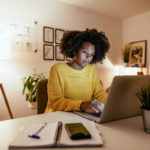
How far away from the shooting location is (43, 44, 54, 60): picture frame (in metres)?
3.00

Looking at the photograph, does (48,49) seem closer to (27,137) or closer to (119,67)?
(119,67)

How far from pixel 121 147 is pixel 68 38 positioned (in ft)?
4.00

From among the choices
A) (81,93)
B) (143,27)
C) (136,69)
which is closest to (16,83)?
(81,93)

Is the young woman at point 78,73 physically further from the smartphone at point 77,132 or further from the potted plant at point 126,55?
the potted plant at point 126,55

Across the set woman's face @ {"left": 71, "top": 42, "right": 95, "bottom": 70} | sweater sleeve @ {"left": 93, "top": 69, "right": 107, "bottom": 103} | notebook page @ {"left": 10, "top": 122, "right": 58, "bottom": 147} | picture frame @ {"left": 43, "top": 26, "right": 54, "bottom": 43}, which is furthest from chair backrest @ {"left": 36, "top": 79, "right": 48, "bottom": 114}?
picture frame @ {"left": 43, "top": 26, "right": 54, "bottom": 43}

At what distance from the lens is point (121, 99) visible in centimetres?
76

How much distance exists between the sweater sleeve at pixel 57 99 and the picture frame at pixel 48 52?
1817 millimetres

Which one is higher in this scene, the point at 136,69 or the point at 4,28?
the point at 4,28

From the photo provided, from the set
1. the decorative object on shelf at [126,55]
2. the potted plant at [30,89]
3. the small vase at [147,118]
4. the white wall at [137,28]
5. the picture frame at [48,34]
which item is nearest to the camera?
the small vase at [147,118]

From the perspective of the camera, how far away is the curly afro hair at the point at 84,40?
143 cm

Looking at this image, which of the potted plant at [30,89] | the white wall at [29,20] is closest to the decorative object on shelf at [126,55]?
the white wall at [29,20]

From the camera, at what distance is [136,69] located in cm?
379

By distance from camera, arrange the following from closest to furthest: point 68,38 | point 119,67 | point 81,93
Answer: point 81,93 < point 68,38 < point 119,67

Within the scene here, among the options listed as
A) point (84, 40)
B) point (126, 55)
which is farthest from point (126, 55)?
point (84, 40)
